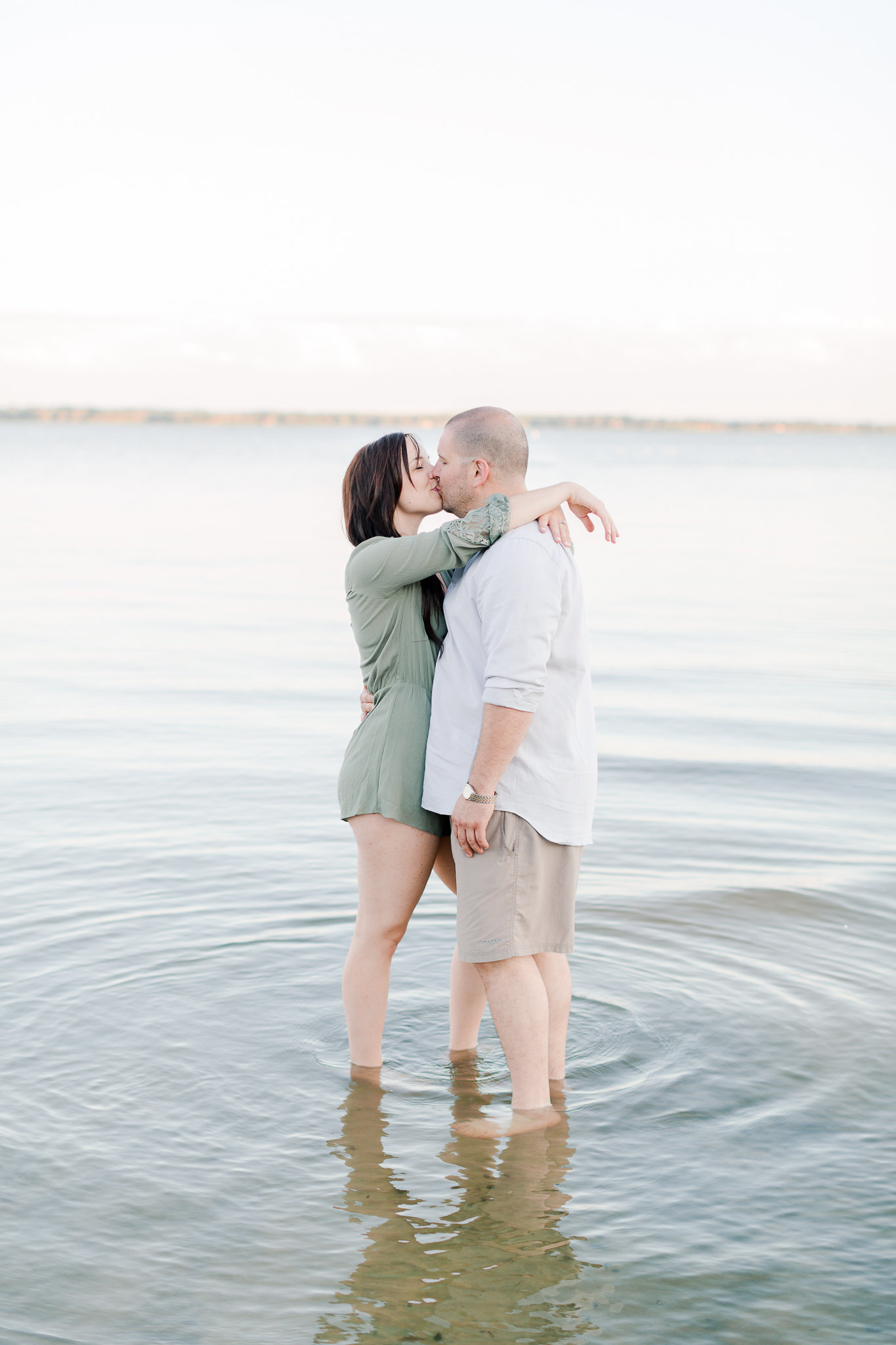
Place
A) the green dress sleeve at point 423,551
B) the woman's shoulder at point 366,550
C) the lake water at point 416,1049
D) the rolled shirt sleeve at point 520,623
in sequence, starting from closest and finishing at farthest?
1. the lake water at point 416,1049
2. the rolled shirt sleeve at point 520,623
3. the green dress sleeve at point 423,551
4. the woman's shoulder at point 366,550

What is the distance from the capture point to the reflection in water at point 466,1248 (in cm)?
317

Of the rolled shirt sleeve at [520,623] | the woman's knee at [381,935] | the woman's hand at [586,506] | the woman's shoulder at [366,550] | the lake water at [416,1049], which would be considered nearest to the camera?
the lake water at [416,1049]

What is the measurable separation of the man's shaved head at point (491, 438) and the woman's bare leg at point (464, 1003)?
4.52 feet

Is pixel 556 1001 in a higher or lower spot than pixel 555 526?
lower

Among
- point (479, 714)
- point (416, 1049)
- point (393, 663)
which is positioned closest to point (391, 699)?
point (393, 663)

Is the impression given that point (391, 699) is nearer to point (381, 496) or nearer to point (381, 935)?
point (381, 496)

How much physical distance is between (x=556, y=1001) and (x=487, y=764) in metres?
1.05

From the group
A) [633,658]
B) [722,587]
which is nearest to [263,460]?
[722,587]

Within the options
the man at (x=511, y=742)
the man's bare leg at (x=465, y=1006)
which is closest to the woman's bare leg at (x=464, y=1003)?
the man's bare leg at (x=465, y=1006)

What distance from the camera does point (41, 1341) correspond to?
309cm

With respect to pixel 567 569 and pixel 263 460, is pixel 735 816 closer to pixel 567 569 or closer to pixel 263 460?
pixel 567 569

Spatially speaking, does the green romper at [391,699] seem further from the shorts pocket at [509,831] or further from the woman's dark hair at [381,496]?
the shorts pocket at [509,831]

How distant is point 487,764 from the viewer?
375 cm

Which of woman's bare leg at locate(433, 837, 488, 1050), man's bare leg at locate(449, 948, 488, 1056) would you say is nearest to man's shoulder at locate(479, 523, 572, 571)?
woman's bare leg at locate(433, 837, 488, 1050)
